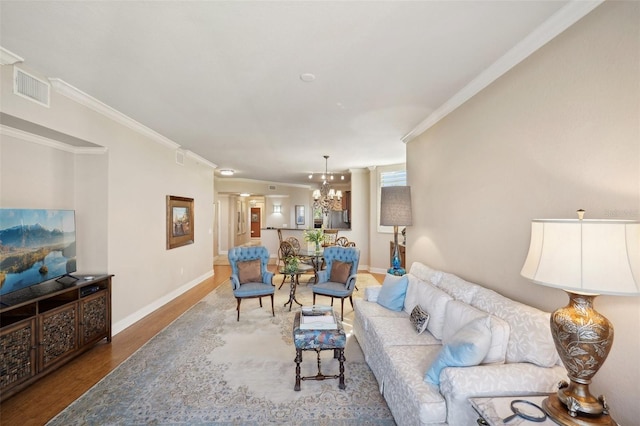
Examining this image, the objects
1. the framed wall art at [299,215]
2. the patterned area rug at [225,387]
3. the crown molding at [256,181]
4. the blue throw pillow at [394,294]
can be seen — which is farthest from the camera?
the framed wall art at [299,215]

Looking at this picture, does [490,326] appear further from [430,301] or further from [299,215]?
[299,215]

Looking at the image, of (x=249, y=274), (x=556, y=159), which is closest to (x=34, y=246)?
(x=249, y=274)

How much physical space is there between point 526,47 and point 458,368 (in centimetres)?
226

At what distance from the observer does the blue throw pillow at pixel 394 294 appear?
3102 mm

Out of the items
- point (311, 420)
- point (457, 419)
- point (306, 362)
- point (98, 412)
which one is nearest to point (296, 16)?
point (457, 419)

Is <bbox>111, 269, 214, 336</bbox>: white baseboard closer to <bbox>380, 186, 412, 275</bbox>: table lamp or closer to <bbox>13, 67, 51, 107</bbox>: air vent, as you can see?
<bbox>13, 67, 51, 107</bbox>: air vent

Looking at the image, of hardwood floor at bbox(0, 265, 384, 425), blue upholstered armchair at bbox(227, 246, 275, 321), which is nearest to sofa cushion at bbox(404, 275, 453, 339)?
blue upholstered armchair at bbox(227, 246, 275, 321)

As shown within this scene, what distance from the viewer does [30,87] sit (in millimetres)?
2451

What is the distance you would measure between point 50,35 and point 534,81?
3.49 meters

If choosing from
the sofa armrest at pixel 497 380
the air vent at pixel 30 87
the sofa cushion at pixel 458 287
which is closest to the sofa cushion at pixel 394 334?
the sofa cushion at pixel 458 287

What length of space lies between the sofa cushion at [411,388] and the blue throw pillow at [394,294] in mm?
822

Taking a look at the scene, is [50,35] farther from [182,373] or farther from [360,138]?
[360,138]

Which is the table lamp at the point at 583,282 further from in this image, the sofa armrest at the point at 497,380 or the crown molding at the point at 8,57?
the crown molding at the point at 8,57

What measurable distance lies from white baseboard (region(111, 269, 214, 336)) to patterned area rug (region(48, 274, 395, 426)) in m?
0.58
